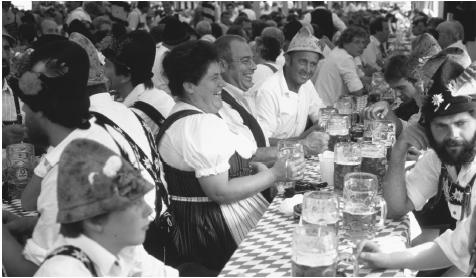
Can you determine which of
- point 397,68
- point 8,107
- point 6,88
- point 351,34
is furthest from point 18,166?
point 351,34

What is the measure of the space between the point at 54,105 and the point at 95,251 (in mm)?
633

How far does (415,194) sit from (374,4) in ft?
79.8

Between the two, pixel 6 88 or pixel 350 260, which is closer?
pixel 350 260

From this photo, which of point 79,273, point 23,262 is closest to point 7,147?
point 23,262

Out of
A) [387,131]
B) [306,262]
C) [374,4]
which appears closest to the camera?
[306,262]

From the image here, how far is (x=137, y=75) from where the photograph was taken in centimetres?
340

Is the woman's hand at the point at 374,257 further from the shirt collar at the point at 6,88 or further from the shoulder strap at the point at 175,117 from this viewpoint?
the shirt collar at the point at 6,88

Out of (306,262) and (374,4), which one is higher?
(374,4)

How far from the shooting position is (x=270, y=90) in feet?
12.6

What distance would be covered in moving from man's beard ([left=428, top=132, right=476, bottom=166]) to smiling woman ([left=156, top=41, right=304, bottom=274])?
0.66 meters

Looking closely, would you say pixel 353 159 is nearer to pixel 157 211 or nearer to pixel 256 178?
pixel 256 178

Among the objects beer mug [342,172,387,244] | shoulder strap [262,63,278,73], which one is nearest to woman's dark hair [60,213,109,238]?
beer mug [342,172,387,244]

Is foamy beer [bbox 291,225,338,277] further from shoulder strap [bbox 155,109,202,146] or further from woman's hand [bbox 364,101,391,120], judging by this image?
woman's hand [bbox 364,101,391,120]

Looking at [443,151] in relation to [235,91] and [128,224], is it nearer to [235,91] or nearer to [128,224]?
[128,224]
